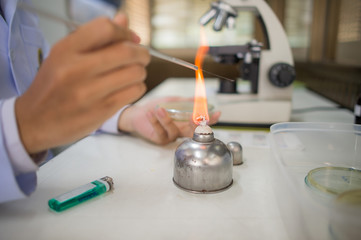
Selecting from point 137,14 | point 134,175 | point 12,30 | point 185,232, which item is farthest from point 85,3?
point 185,232

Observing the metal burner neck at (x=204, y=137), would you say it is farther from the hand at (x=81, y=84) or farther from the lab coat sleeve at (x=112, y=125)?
the lab coat sleeve at (x=112, y=125)

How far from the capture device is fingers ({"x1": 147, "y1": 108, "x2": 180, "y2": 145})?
73 cm

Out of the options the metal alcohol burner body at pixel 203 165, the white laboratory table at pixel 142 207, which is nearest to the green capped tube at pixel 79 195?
the white laboratory table at pixel 142 207

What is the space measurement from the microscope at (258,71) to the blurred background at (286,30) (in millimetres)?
426

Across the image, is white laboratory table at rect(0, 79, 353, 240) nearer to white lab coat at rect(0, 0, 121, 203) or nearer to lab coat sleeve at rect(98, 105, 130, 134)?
white lab coat at rect(0, 0, 121, 203)

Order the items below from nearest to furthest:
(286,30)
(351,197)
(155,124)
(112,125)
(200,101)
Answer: (351,197)
(200,101)
(155,124)
(112,125)
(286,30)

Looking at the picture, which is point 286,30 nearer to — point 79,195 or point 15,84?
point 15,84

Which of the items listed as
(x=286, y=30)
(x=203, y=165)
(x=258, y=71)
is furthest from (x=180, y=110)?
(x=286, y=30)

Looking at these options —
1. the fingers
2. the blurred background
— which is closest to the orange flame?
the fingers

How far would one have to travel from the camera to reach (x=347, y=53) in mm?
1977

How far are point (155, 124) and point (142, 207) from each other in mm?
301

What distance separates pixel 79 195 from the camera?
47cm

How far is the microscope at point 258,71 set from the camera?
97 centimetres

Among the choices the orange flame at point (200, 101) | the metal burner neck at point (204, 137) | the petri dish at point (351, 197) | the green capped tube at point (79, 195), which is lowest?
the green capped tube at point (79, 195)
